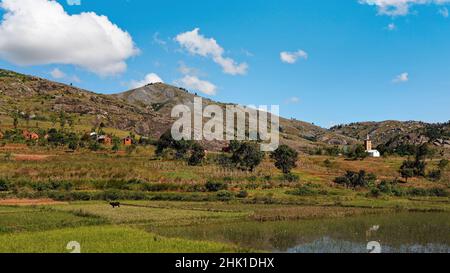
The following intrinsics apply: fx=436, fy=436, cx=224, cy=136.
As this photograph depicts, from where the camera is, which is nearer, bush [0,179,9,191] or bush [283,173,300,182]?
bush [0,179,9,191]

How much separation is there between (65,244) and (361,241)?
765 inches

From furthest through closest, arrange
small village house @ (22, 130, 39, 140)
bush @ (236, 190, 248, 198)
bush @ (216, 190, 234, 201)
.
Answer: small village house @ (22, 130, 39, 140), bush @ (236, 190, 248, 198), bush @ (216, 190, 234, 201)

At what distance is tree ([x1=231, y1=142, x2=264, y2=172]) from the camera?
8575 centimetres

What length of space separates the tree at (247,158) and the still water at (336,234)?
143 ft

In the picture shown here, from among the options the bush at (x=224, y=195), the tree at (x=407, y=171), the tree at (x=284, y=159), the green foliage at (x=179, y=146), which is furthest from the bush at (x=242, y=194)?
the tree at (x=407, y=171)

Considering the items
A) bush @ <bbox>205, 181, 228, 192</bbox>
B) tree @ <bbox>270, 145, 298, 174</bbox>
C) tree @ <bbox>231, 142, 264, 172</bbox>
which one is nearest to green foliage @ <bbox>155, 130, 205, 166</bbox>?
tree @ <bbox>231, 142, 264, 172</bbox>

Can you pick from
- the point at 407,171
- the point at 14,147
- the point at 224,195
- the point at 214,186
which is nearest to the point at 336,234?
the point at 224,195

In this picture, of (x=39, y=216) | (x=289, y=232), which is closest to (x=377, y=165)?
(x=289, y=232)

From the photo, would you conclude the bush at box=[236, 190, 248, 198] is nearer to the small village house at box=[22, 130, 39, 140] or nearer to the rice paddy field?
the rice paddy field

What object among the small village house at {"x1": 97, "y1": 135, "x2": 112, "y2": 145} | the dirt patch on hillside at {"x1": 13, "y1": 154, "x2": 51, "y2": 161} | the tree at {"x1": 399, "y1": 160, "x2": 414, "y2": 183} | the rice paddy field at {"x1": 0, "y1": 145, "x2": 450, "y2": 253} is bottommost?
the rice paddy field at {"x1": 0, "y1": 145, "x2": 450, "y2": 253}

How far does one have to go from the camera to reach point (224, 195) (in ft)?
198

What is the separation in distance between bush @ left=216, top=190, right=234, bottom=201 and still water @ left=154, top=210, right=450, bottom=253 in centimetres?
1892

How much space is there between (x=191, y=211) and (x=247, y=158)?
4080cm
